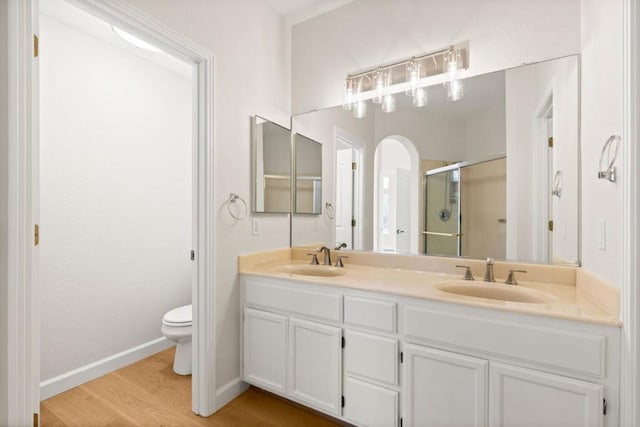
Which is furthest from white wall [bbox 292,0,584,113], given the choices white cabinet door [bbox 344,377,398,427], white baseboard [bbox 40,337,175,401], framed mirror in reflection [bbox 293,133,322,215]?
white baseboard [bbox 40,337,175,401]

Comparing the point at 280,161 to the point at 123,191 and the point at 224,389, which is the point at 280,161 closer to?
the point at 123,191

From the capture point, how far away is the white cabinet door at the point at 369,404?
145 centimetres

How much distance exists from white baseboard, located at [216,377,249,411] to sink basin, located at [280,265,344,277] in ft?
2.47

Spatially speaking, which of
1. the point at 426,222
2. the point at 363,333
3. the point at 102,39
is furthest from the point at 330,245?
the point at 102,39

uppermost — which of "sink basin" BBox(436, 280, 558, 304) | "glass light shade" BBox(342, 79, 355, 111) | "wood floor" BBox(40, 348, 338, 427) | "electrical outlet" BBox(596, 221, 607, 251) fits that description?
"glass light shade" BBox(342, 79, 355, 111)

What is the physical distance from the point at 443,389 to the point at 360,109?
172cm

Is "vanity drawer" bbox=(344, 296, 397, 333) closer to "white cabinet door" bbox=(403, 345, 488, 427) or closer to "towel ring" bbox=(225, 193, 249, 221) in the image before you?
"white cabinet door" bbox=(403, 345, 488, 427)

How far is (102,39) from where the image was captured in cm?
224

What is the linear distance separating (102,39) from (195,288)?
194 cm

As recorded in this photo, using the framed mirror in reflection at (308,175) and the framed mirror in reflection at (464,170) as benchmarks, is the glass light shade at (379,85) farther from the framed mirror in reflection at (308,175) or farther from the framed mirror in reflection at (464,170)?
the framed mirror in reflection at (308,175)

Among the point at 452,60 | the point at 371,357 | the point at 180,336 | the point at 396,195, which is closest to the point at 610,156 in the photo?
the point at 452,60

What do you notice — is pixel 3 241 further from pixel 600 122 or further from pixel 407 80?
pixel 600 122

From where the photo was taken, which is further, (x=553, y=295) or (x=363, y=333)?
(x=363, y=333)

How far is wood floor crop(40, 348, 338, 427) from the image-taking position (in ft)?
5.64
